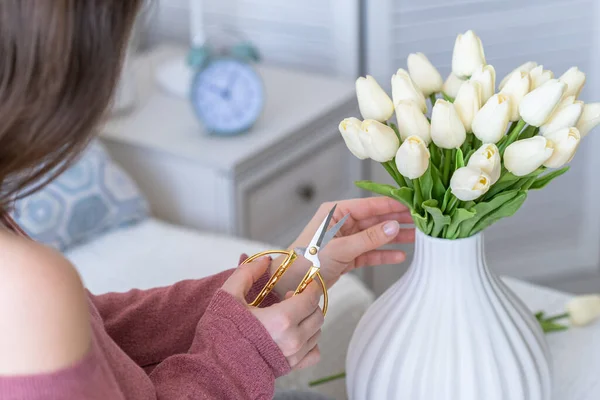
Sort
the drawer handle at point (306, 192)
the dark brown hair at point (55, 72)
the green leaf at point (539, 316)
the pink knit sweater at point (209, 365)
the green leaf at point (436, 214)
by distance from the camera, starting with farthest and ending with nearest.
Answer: the drawer handle at point (306, 192)
the green leaf at point (539, 316)
the green leaf at point (436, 214)
the pink knit sweater at point (209, 365)
the dark brown hair at point (55, 72)

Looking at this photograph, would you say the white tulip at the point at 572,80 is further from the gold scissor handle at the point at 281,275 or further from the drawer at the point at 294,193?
the drawer at the point at 294,193

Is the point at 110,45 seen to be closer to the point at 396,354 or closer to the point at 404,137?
the point at 404,137

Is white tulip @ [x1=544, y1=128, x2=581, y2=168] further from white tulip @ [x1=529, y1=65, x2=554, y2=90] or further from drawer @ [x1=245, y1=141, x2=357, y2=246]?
drawer @ [x1=245, y1=141, x2=357, y2=246]

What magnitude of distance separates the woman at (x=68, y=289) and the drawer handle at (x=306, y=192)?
861mm

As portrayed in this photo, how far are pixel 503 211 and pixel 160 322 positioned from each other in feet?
1.30

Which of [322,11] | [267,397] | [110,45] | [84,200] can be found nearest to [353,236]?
[267,397]

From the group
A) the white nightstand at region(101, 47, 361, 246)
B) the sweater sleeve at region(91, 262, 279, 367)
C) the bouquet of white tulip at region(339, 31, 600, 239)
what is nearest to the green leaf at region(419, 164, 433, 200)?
the bouquet of white tulip at region(339, 31, 600, 239)

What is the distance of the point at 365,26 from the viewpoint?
1853 millimetres

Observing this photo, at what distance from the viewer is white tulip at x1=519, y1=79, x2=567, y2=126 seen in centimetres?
76

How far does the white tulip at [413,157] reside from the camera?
2.46 feet

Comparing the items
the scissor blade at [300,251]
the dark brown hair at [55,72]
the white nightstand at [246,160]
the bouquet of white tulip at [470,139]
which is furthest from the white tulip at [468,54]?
the white nightstand at [246,160]

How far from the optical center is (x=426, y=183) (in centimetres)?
81

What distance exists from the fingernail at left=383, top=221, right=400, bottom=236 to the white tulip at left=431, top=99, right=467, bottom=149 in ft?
0.48

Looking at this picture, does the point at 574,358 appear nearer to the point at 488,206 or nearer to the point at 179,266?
the point at 488,206
